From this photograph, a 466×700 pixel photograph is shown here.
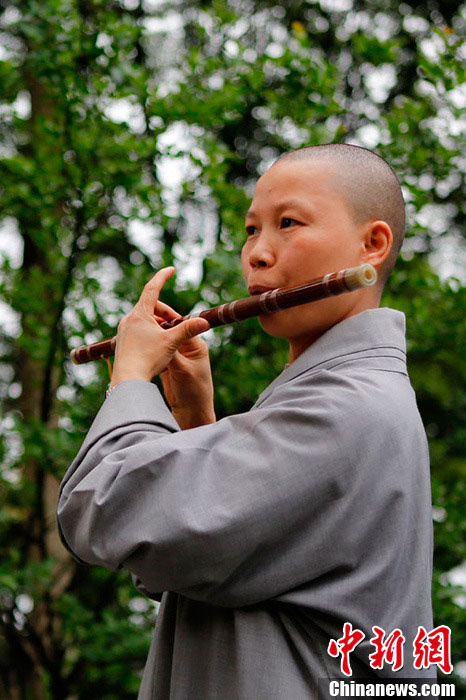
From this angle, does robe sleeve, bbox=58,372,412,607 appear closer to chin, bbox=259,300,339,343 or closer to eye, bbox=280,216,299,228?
chin, bbox=259,300,339,343

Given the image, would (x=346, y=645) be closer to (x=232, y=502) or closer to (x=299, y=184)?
(x=232, y=502)

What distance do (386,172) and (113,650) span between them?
317 cm

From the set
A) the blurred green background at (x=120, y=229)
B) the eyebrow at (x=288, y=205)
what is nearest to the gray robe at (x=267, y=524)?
the eyebrow at (x=288, y=205)

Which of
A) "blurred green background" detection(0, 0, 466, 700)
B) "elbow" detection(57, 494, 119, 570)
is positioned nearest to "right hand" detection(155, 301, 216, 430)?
"elbow" detection(57, 494, 119, 570)

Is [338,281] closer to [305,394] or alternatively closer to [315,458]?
[305,394]

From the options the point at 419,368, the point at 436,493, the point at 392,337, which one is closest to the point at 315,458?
the point at 392,337

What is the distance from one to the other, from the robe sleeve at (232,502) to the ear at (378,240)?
475 mm

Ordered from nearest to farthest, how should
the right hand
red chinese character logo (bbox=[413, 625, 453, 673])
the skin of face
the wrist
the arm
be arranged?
the arm < red chinese character logo (bbox=[413, 625, 453, 673]) < the wrist < the skin of face < the right hand

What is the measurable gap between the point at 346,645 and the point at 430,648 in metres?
0.24

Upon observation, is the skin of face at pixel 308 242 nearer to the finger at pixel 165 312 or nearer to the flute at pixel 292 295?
the flute at pixel 292 295

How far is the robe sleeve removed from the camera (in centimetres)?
156

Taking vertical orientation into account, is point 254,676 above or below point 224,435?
below

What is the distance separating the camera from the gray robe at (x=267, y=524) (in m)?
1.58

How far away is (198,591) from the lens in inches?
63.6
